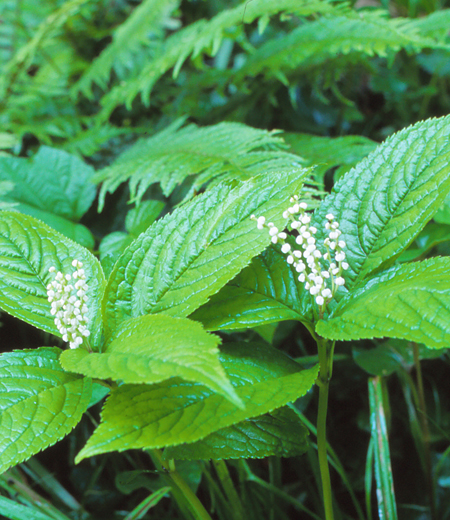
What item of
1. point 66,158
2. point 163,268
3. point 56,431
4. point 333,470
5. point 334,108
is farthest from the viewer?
point 334,108

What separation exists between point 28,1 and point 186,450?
2074mm

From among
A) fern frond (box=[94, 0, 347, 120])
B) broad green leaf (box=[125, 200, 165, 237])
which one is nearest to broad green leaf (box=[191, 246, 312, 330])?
broad green leaf (box=[125, 200, 165, 237])

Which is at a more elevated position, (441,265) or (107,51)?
(107,51)

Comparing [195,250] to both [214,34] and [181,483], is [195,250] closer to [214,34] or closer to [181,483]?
[181,483]

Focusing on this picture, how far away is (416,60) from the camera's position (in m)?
2.02

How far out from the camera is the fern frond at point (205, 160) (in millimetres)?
940

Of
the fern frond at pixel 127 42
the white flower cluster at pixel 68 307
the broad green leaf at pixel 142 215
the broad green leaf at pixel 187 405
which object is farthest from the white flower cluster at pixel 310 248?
the fern frond at pixel 127 42

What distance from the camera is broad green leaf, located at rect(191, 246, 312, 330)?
2.02 feet

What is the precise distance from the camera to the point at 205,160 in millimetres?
1012

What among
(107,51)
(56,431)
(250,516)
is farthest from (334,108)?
(56,431)

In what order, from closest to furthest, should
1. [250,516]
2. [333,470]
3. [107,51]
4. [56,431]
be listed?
1. [56,431]
2. [250,516]
3. [333,470]
4. [107,51]

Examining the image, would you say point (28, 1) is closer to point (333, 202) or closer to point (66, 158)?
point (66, 158)

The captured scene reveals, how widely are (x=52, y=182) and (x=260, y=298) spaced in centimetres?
84

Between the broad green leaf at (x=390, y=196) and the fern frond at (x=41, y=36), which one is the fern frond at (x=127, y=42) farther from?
the broad green leaf at (x=390, y=196)
